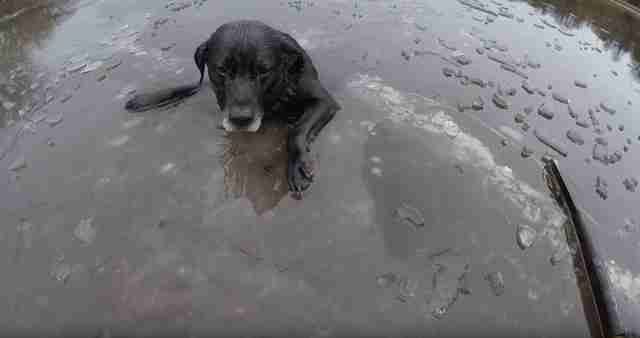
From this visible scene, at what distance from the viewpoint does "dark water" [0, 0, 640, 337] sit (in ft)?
8.89

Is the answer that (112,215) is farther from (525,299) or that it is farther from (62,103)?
(525,299)

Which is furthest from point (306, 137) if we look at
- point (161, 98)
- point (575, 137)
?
point (575, 137)

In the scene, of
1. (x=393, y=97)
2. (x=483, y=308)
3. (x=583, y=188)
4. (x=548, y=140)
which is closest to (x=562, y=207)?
(x=583, y=188)

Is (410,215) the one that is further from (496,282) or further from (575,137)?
(575,137)

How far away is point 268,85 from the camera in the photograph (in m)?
3.87

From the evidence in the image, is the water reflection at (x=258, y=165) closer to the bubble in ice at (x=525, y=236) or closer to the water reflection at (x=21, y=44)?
the bubble in ice at (x=525, y=236)

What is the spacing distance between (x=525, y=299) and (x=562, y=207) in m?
1.14

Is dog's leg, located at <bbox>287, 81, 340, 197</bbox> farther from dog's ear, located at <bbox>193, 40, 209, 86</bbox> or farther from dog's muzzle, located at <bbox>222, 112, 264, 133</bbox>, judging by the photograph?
dog's ear, located at <bbox>193, 40, 209, 86</bbox>

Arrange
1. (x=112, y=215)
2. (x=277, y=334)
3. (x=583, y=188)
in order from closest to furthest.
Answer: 1. (x=277, y=334)
2. (x=112, y=215)
3. (x=583, y=188)

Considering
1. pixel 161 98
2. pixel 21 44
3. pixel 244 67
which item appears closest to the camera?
pixel 244 67

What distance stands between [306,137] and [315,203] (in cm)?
79

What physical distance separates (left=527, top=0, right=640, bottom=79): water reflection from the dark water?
2.14 meters

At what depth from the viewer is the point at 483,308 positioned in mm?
2740

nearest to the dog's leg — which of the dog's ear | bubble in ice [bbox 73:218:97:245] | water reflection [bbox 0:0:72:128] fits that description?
the dog's ear
